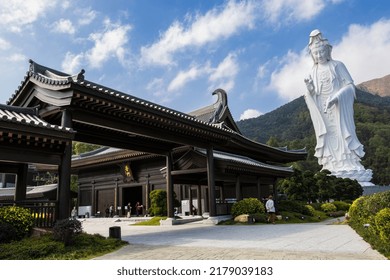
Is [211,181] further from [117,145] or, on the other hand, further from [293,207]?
[293,207]

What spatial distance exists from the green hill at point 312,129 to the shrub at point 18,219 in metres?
61.0

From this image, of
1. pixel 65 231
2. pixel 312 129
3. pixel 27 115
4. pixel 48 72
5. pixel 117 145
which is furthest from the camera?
pixel 312 129

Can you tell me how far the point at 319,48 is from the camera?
144 feet

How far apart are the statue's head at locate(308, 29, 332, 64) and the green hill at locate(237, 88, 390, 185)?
1007 inches

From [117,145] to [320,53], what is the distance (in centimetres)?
3638

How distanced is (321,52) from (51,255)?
43.8 m

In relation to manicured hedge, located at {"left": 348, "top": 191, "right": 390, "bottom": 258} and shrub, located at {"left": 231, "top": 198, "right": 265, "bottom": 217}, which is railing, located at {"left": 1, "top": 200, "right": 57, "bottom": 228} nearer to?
manicured hedge, located at {"left": 348, "top": 191, "right": 390, "bottom": 258}

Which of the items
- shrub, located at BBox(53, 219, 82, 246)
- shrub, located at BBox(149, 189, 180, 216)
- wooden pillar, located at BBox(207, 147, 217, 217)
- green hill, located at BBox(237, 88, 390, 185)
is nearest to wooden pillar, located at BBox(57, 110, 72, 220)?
shrub, located at BBox(53, 219, 82, 246)

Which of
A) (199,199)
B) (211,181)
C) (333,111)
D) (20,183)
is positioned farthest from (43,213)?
(333,111)

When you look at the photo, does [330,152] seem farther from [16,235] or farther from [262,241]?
[16,235]

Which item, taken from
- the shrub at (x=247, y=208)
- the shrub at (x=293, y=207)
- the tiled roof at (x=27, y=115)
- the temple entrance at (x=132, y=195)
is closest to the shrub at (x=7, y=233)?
the tiled roof at (x=27, y=115)

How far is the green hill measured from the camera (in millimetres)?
68562

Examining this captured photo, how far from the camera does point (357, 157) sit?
1689 inches

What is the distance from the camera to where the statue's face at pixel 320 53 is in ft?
143
